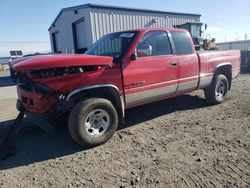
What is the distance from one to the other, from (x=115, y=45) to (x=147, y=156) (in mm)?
2428

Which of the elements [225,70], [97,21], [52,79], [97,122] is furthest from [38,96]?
[97,21]

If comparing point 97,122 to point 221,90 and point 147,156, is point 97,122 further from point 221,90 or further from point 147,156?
point 221,90

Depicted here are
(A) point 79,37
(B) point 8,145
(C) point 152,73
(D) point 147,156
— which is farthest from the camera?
(A) point 79,37

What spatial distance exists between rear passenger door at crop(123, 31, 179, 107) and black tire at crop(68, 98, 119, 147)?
53 centimetres

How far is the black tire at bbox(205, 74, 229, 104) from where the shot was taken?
6148mm

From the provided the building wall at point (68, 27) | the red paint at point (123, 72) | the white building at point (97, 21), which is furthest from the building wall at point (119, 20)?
the red paint at point (123, 72)

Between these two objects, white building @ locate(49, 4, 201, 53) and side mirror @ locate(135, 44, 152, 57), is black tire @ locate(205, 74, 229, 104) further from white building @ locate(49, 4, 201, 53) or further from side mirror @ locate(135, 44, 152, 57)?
white building @ locate(49, 4, 201, 53)

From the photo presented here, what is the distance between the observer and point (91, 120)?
396 centimetres

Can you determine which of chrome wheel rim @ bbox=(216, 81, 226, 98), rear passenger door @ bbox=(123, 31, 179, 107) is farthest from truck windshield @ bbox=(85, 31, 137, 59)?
chrome wheel rim @ bbox=(216, 81, 226, 98)

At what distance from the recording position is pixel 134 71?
14.3ft

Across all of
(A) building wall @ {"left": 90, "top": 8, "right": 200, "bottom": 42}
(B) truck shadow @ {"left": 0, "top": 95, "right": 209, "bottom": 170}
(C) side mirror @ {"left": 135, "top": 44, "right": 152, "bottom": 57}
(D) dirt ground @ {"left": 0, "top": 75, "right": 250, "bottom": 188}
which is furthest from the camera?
(A) building wall @ {"left": 90, "top": 8, "right": 200, "bottom": 42}

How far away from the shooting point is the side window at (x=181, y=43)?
529cm

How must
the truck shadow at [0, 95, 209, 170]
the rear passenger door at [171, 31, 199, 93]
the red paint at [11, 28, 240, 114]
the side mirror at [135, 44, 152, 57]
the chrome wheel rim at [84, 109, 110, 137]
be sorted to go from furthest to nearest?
the rear passenger door at [171, 31, 199, 93] → the side mirror at [135, 44, 152, 57] → the chrome wheel rim at [84, 109, 110, 137] → the truck shadow at [0, 95, 209, 170] → the red paint at [11, 28, 240, 114]

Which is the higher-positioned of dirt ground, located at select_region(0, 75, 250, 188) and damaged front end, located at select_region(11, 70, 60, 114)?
damaged front end, located at select_region(11, 70, 60, 114)
